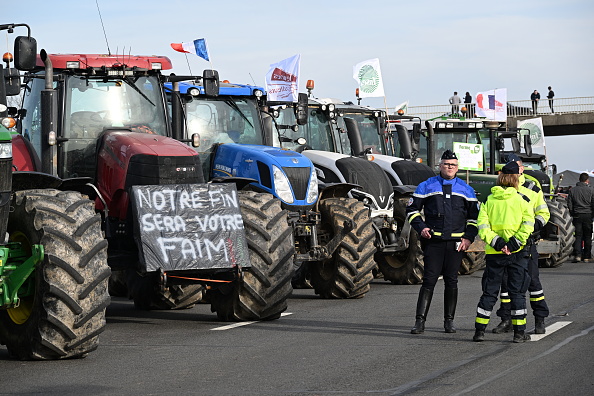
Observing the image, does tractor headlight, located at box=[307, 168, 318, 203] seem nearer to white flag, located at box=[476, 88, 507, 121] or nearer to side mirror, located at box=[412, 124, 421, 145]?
side mirror, located at box=[412, 124, 421, 145]

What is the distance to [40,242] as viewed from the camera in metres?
9.00

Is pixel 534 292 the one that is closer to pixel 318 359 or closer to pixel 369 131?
pixel 318 359

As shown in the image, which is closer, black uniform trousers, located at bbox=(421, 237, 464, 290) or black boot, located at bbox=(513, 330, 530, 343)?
black boot, located at bbox=(513, 330, 530, 343)

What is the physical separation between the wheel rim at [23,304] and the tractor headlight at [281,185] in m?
4.59

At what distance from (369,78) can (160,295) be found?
11.2 metres

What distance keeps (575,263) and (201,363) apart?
50.4 feet

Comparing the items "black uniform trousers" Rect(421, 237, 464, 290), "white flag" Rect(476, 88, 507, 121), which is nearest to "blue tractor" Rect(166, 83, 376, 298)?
"black uniform trousers" Rect(421, 237, 464, 290)

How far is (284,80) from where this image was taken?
21797 mm

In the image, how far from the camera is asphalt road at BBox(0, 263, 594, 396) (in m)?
7.83

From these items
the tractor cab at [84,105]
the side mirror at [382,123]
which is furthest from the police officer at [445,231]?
the side mirror at [382,123]

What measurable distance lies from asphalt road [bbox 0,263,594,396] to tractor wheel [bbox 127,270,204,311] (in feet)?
1.57

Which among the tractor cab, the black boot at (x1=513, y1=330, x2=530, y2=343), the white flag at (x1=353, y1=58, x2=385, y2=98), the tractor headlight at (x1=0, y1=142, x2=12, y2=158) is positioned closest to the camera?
the tractor headlight at (x1=0, y1=142, x2=12, y2=158)

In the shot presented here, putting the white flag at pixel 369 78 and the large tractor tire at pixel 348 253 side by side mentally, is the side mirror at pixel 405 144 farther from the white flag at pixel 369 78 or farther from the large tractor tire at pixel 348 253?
the large tractor tire at pixel 348 253

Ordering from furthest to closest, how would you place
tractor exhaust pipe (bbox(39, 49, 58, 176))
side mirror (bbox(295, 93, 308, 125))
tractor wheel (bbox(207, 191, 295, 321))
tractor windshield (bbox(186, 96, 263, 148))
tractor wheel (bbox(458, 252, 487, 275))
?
tractor wheel (bbox(458, 252, 487, 275)) → side mirror (bbox(295, 93, 308, 125)) → tractor windshield (bbox(186, 96, 263, 148)) → tractor wheel (bbox(207, 191, 295, 321)) → tractor exhaust pipe (bbox(39, 49, 58, 176))
